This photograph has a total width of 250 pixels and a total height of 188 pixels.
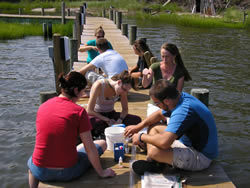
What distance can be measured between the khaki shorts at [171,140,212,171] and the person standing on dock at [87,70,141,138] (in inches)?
49.6

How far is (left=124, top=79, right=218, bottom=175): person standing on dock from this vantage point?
3695mm

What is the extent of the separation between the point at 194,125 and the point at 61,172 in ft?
4.89

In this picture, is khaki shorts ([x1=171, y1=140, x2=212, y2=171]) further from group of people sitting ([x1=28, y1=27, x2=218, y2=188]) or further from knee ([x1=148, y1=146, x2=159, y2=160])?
knee ([x1=148, y1=146, x2=159, y2=160])

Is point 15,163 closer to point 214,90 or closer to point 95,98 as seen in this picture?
point 95,98

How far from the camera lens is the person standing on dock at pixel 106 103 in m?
4.93

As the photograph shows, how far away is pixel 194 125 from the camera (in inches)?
150

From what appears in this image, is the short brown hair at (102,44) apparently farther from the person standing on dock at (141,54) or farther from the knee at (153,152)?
the knee at (153,152)

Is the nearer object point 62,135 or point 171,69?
point 62,135

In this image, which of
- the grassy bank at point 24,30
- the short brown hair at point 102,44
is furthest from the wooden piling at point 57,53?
the grassy bank at point 24,30

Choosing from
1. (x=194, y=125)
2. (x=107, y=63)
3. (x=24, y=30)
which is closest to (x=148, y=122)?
(x=194, y=125)

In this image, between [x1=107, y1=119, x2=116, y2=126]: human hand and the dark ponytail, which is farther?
[x1=107, y1=119, x2=116, y2=126]: human hand

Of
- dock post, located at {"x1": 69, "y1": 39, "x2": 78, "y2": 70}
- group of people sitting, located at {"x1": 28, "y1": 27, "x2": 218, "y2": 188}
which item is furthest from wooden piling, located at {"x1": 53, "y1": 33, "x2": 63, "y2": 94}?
group of people sitting, located at {"x1": 28, "y1": 27, "x2": 218, "y2": 188}

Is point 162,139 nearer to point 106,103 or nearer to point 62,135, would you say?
point 62,135

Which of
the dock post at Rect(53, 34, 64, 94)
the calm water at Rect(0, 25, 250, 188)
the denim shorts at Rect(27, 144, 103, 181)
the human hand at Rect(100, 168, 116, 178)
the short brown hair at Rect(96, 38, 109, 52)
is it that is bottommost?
the calm water at Rect(0, 25, 250, 188)
